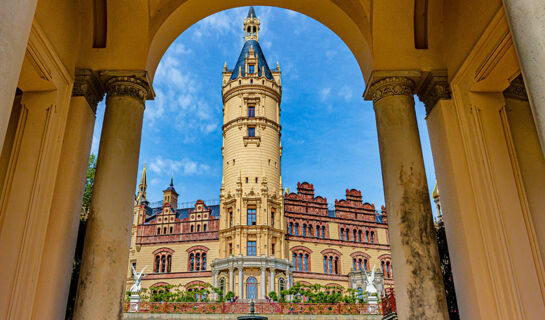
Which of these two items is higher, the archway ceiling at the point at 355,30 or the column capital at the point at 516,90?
the archway ceiling at the point at 355,30

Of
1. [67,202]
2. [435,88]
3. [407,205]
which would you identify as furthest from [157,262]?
[407,205]

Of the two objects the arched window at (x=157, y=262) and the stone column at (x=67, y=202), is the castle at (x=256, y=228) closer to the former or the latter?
the arched window at (x=157, y=262)

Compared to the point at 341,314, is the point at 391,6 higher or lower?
higher

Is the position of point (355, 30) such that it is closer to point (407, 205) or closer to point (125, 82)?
point (407, 205)

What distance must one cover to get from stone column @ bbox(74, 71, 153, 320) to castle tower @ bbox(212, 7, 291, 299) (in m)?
30.4

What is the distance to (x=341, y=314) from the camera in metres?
22.1

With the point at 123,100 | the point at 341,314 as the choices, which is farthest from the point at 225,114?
the point at 123,100

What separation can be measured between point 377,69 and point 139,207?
41.5m

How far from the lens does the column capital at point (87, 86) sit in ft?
16.1

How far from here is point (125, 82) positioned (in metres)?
5.03

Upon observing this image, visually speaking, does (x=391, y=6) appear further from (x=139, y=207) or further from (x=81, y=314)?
(x=139, y=207)

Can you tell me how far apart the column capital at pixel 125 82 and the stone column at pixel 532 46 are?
399cm

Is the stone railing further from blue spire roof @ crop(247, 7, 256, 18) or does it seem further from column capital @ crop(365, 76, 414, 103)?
blue spire roof @ crop(247, 7, 256, 18)

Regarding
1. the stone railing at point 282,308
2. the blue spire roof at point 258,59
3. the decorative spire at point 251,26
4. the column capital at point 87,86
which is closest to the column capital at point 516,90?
the column capital at point 87,86
